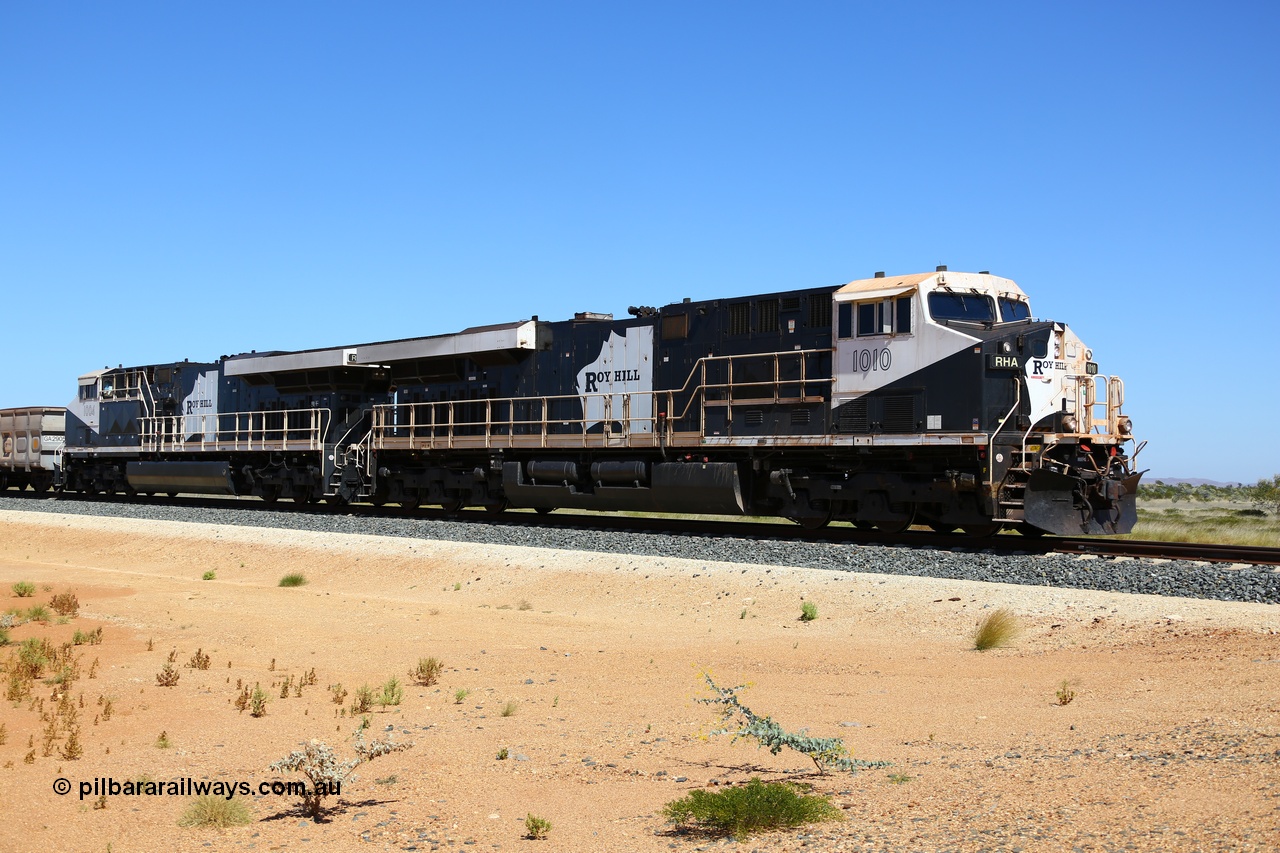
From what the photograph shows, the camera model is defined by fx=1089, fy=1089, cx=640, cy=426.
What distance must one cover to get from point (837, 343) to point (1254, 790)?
12467 millimetres

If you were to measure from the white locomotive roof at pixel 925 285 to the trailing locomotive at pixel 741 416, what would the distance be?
34mm

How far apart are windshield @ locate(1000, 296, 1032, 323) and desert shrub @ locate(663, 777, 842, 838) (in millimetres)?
12445

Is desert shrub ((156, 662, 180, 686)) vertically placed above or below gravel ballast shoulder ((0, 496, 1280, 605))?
below

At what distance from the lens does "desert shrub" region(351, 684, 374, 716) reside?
343 inches

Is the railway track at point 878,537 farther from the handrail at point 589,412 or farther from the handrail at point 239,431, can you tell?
the handrail at point 239,431

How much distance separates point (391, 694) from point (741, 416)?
1089 centimetres

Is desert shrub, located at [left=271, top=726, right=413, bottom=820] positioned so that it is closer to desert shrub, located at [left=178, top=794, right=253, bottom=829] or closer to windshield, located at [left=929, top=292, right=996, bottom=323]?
desert shrub, located at [left=178, top=794, right=253, bottom=829]

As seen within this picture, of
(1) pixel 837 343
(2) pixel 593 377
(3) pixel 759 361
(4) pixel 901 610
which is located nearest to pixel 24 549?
(2) pixel 593 377

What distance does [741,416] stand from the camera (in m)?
19.0

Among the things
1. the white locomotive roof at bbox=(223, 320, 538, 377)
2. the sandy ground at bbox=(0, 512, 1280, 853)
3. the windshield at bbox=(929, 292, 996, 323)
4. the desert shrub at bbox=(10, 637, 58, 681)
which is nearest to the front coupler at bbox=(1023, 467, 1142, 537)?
the windshield at bbox=(929, 292, 996, 323)

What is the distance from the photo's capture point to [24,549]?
23672 mm

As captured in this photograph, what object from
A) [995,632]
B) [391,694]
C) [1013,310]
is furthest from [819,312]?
[391,694]

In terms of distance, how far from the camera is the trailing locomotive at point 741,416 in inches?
628

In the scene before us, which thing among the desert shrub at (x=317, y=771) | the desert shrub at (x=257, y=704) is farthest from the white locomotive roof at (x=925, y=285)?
the desert shrub at (x=317, y=771)
